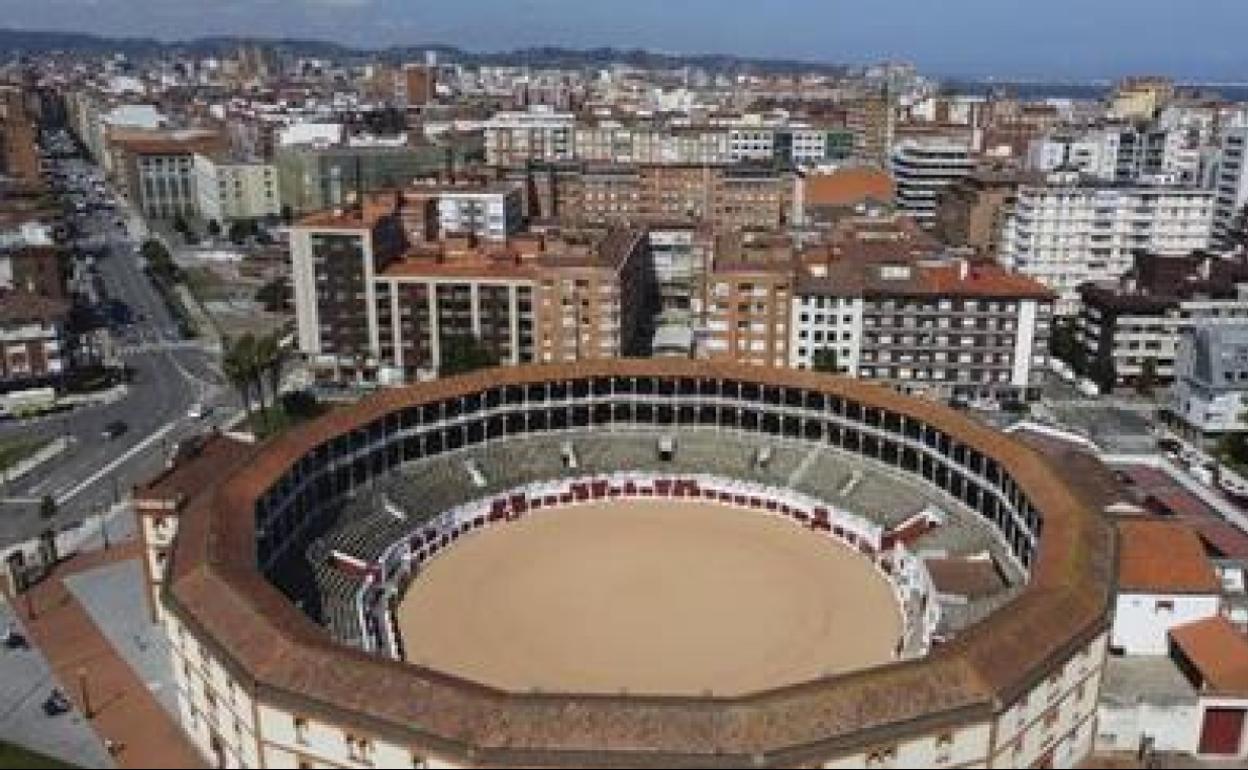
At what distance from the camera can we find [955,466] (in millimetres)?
75625

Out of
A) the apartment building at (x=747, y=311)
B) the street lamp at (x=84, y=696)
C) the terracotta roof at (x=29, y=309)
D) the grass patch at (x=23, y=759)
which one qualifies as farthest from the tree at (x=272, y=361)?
the grass patch at (x=23, y=759)

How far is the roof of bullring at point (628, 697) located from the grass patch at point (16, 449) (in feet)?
174

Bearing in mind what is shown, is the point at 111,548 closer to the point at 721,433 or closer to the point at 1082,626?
the point at 721,433

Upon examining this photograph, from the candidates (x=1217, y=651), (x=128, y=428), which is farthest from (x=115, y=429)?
(x=1217, y=651)

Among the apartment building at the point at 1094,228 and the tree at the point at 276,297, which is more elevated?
the apartment building at the point at 1094,228

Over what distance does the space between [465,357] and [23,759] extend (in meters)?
65.0

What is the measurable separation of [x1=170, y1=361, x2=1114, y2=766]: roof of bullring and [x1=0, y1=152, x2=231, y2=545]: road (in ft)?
134

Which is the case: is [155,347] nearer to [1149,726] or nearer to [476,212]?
[476,212]

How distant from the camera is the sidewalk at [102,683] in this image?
53406mm

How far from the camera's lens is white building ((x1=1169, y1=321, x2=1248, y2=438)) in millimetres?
98938

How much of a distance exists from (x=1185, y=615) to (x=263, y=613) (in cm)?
4498

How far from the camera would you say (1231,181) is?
173375 millimetres

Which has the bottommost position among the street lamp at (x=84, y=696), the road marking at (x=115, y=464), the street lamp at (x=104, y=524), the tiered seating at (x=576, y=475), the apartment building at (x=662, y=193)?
the road marking at (x=115, y=464)

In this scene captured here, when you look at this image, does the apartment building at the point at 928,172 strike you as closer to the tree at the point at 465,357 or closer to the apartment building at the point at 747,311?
the apartment building at the point at 747,311
